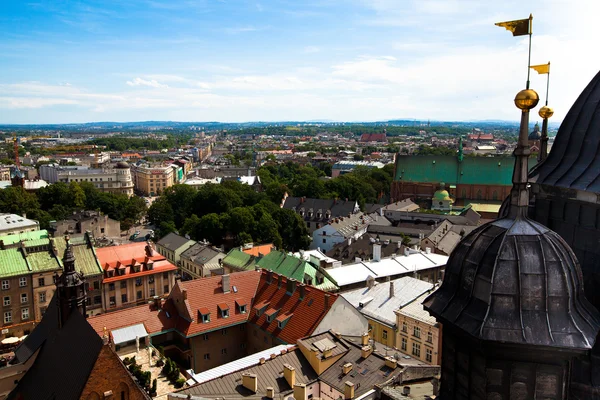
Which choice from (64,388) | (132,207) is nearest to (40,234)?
(132,207)

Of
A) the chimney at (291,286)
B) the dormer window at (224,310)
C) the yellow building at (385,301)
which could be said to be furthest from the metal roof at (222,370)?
the yellow building at (385,301)

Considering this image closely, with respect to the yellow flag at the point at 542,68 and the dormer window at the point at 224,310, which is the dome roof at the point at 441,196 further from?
the yellow flag at the point at 542,68

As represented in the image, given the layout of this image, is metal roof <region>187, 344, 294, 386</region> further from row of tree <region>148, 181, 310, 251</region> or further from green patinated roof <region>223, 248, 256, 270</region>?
row of tree <region>148, 181, 310, 251</region>

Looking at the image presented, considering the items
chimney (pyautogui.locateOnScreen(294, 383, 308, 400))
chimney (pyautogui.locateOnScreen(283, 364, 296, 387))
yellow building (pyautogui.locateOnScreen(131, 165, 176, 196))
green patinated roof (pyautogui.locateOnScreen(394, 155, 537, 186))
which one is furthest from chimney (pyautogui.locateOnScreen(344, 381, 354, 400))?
yellow building (pyautogui.locateOnScreen(131, 165, 176, 196))

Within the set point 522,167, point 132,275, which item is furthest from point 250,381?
point 132,275

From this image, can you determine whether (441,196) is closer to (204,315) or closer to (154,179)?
(204,315)

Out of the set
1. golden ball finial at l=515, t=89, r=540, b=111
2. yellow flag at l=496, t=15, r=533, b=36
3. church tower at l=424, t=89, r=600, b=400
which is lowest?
church tower at l=424, t=89, r=600, b=400
